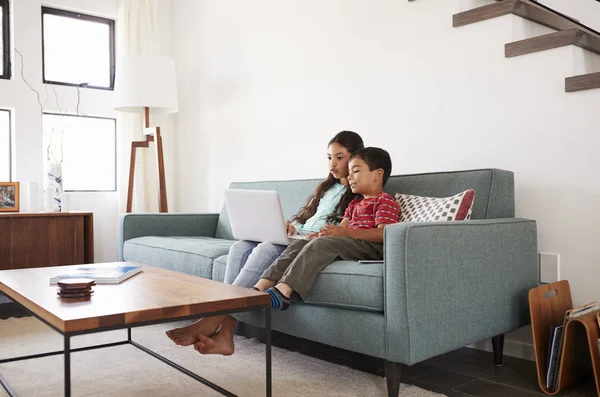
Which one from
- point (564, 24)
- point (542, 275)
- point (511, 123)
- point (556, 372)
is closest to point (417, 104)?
point (511, 123)

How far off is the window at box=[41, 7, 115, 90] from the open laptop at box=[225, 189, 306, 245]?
254cm

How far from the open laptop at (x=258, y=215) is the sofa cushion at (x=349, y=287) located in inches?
12.2

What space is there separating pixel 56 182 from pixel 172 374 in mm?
2138

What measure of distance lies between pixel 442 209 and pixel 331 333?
24.4 inches

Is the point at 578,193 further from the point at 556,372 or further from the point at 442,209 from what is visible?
the point at 556,372

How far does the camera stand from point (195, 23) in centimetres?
449

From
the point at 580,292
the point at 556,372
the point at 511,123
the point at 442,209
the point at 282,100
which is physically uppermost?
the point at 282,100

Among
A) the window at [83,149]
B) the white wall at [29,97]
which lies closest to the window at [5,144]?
the white wall at [29,97]

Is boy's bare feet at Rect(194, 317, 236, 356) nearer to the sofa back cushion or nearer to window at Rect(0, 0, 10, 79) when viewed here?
the sofa back cushion

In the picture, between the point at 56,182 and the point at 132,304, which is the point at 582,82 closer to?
the point at 132,304

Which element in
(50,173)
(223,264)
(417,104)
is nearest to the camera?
(223,264)

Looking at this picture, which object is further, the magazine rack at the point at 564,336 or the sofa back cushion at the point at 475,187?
the sofa back cushion at the point at 475,187

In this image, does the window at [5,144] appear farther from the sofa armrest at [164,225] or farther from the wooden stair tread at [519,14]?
the wooden stair tread at [519,14]

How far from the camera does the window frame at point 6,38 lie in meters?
4.00
